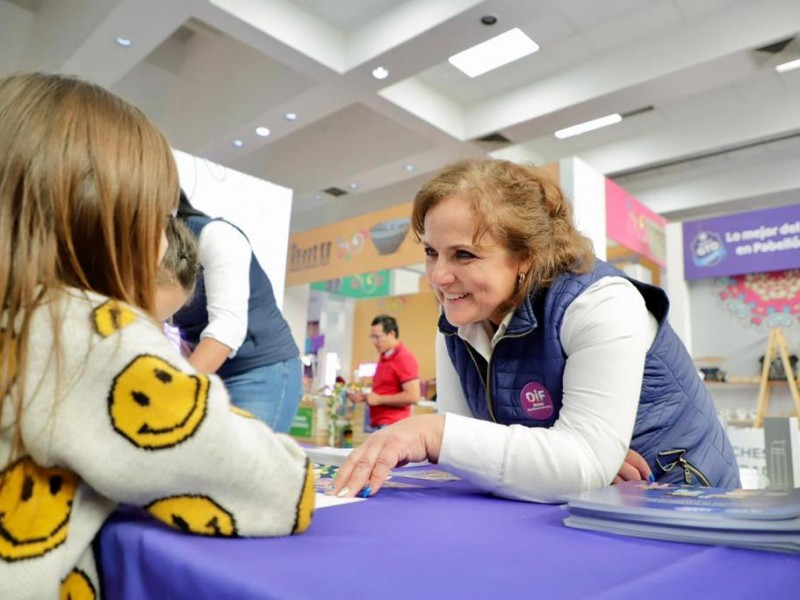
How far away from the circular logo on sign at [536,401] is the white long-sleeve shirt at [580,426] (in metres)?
0.07

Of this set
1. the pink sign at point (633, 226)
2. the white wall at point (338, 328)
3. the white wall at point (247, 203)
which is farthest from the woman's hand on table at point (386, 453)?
the white wall at point (338, 328)

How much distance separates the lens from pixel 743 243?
14.9ft

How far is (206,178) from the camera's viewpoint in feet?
8.24

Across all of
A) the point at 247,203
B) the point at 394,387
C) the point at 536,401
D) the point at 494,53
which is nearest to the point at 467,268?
the point at 536,401

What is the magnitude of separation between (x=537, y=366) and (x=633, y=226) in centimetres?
339

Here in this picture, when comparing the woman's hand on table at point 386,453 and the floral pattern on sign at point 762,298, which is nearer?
the woman's hand on table at point 386,453

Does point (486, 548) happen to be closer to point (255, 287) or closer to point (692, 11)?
point (255, 287)

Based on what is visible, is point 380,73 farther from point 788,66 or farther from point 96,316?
point 96,316

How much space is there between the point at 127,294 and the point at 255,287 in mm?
1142

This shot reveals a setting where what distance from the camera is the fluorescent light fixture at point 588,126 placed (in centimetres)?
629

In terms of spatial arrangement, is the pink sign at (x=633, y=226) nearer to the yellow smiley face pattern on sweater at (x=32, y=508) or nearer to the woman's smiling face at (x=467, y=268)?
the woman's smiling face at (x=467, y=268)

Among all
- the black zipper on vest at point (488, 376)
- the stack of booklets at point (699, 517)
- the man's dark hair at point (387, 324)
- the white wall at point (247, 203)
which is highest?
the white wall at point (247, 203)

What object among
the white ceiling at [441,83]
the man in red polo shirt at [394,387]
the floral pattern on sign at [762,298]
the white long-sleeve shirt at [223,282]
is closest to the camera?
the white long-sleeve shirt at [223,282]

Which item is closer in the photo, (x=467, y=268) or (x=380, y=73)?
(x=467, y=268)
